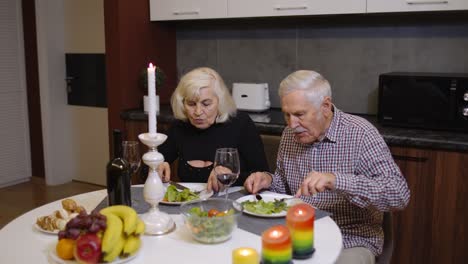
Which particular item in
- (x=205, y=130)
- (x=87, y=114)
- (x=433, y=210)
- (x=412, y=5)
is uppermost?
(x=412, y=5)

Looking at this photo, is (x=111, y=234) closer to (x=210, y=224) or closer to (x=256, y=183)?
(x=210, y=224)

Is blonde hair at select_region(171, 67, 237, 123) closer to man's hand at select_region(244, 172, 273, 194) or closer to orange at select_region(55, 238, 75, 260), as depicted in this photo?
man's hand at select_region(244, 172, 273, 194)

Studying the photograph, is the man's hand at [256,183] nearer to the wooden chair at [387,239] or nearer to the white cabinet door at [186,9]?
the wooden chair at [387,239]

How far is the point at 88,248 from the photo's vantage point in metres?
1.18

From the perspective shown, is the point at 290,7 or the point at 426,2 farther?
the point at 290,7

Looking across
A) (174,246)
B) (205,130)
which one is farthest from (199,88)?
(174,246)

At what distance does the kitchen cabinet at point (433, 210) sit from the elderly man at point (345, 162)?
767 millimetres

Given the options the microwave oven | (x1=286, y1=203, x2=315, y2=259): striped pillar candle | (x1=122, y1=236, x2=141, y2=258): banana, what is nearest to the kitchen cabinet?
the microwave oven

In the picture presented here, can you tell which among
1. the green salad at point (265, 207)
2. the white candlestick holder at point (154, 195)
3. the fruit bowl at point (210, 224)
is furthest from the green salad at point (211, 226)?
the green salad at point (265, 207)

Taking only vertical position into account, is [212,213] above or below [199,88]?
below

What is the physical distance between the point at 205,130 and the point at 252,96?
1.03 m

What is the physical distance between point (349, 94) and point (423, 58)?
1.61ft

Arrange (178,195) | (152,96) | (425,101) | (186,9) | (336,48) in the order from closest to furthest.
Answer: (152,96) < (178,195) < (425,101) < (336,48) < (186,9)

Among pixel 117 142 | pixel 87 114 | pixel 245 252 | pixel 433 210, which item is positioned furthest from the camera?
pixel 87 114
